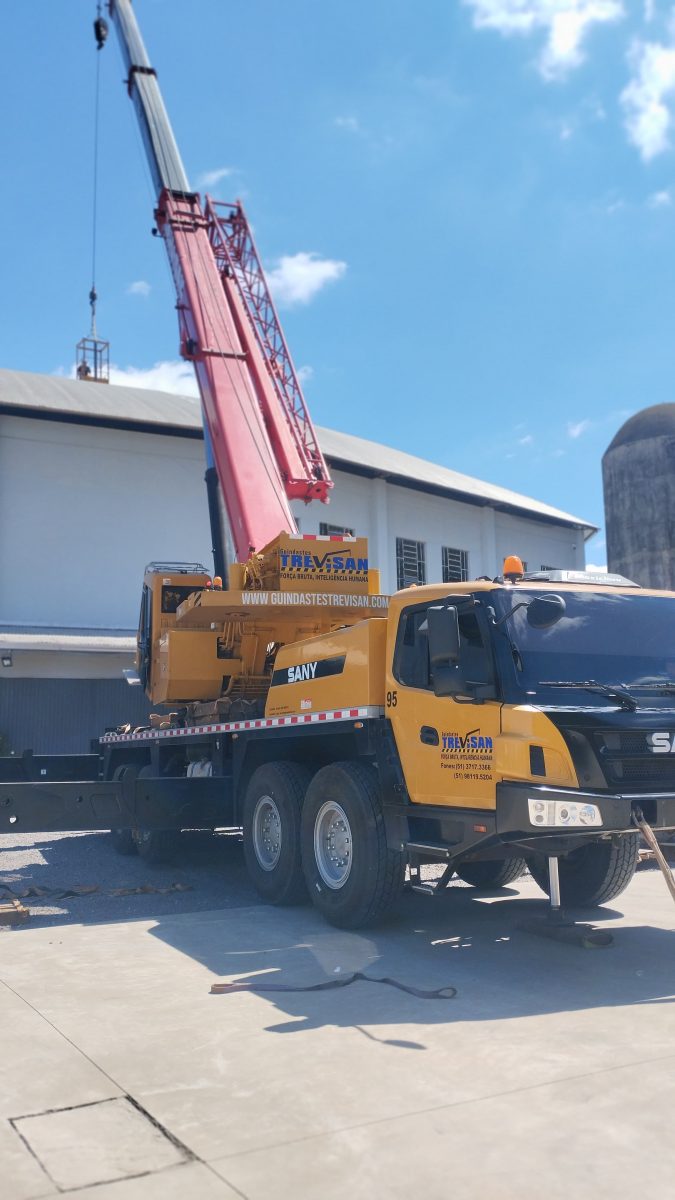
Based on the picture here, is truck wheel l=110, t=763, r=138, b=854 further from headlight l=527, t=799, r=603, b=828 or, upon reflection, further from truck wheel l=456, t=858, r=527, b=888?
headlight l=527, t=799, r=603, b=828

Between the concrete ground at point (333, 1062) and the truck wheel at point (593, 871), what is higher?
the truck wheel at point (593, 871)

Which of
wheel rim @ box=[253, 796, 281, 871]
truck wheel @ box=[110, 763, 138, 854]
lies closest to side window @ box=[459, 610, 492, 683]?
wheel rim @ box=[253, 796, 281, 871]

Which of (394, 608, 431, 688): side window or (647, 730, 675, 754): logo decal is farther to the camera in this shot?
(394, 608, 431, 688): side window

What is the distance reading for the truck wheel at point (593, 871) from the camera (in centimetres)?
841

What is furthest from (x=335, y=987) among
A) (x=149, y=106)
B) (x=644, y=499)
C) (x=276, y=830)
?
(x=149, y=106)

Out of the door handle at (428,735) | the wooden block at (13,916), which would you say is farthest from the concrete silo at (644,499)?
the wooden block at (13,916)

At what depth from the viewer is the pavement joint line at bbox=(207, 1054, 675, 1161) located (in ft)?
12.8

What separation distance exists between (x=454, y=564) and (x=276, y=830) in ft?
76.1

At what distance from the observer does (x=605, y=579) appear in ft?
26.0

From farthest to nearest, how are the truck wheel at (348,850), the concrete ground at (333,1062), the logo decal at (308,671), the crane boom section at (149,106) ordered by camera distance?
the crane boom section at (149,106) → the logo decal at (308,671) → the truck wheel at (348,850) → the concrete ground at (333,1062)

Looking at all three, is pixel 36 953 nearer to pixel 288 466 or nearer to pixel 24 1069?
pixel 24 1069

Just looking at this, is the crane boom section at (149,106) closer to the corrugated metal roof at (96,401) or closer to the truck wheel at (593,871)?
the corrugated metal roof at (96,401)

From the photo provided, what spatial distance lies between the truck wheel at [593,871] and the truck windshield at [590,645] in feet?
5.46

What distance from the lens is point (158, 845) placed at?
451 inches
